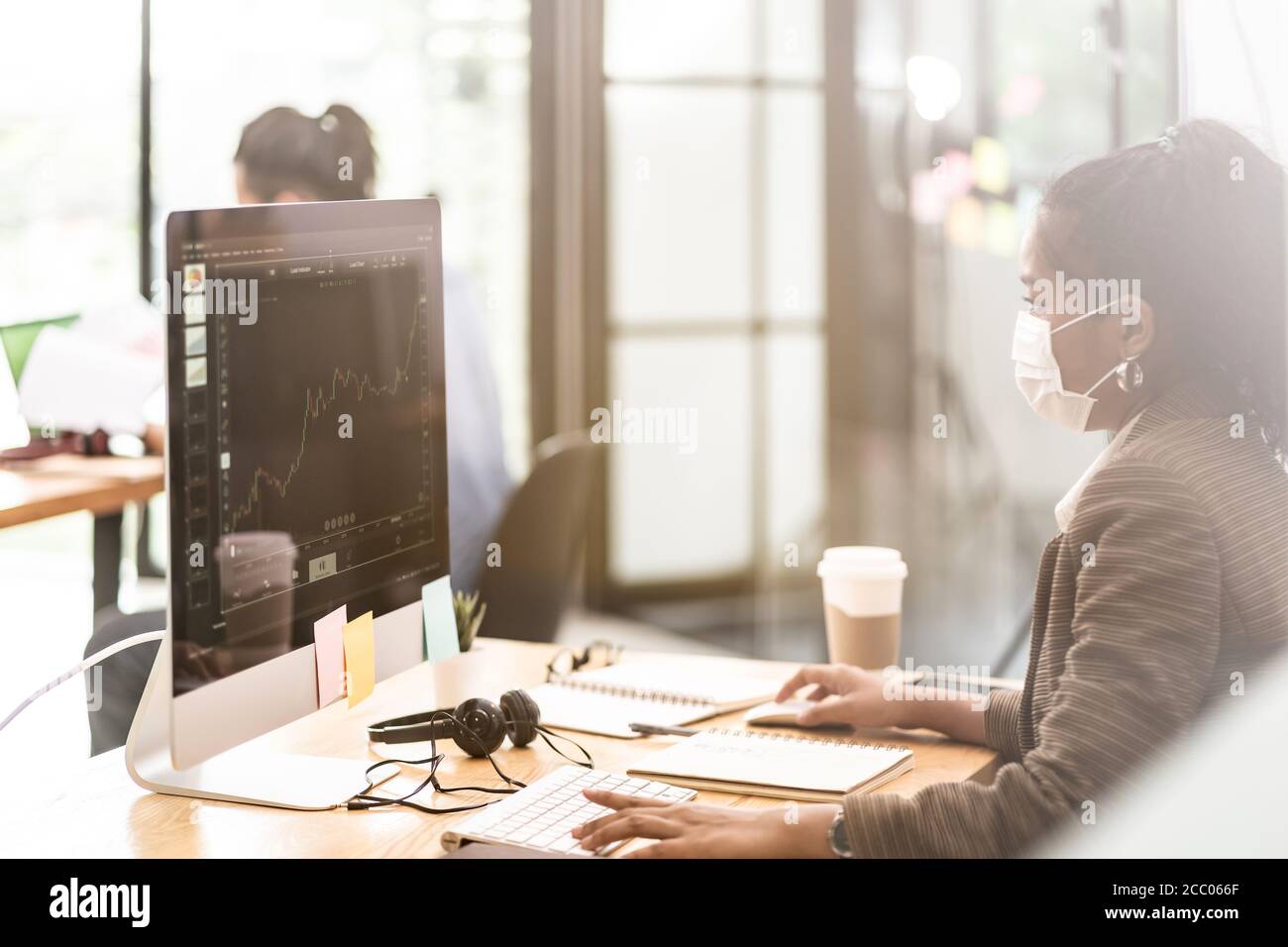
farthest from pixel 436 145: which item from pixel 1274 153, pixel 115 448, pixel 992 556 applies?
pixel 1274 153

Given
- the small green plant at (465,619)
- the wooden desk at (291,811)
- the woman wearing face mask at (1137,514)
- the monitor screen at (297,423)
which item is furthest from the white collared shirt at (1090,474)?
the small green plant at (465,619)

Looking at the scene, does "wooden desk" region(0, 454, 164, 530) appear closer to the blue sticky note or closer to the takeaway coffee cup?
the blue sticky note

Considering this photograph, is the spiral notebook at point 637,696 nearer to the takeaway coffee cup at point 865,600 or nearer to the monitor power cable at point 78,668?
the takeaway coffee cup at point 865,600

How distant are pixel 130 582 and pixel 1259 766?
433cm

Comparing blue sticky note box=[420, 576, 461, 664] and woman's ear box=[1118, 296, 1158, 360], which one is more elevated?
woman's ear box=[1118, 296, 1158, 360]

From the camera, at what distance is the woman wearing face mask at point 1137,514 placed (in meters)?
0.96

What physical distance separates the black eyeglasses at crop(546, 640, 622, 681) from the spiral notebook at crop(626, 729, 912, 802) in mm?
334

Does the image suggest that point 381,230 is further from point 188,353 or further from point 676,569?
point 676,569

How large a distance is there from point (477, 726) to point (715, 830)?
0.35 metres

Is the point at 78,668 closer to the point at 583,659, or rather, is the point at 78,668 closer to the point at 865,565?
the point at 583,659

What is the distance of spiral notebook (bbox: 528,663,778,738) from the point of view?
1391 millimetres

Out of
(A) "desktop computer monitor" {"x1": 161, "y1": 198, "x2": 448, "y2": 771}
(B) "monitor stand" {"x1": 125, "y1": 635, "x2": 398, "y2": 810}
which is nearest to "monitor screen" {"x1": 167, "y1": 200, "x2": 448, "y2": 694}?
(A) "desktop computer monitor" {"x1": 161, "y1": 198, "x2": 448, "y2": 771}

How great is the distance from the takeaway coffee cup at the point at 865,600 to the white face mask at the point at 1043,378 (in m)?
0.28

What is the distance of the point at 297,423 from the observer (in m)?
1.13
